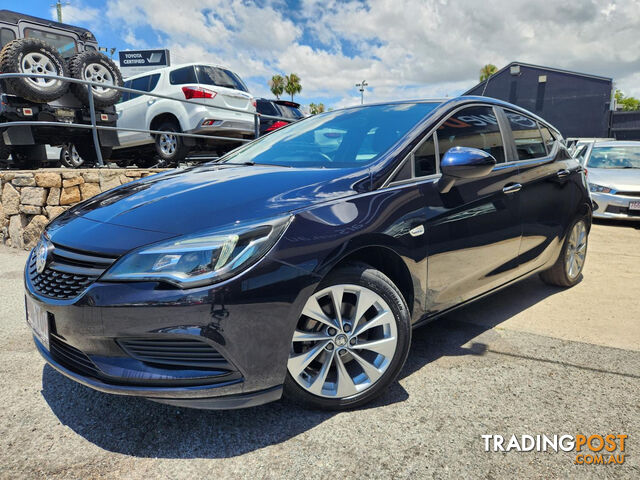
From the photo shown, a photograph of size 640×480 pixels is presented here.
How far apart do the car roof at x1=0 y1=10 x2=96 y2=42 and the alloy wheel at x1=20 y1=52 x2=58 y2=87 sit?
9.40ft

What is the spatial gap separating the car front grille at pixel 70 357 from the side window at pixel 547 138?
3514 mm

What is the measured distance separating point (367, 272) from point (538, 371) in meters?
1.24

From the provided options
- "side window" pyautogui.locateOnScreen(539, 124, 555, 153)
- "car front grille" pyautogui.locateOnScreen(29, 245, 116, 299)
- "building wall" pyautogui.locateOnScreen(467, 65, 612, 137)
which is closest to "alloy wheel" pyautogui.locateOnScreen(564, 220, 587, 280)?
"side window" pyautogui.locateOnScreen(539, 124, 555, 153)

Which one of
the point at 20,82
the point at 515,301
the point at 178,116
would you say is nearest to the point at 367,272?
the point at 515,301

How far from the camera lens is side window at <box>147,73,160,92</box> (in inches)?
332

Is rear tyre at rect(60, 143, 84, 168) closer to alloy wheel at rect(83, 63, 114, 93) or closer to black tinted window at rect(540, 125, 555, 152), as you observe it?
alloy wheel at rect(83, 63, 114, 93)

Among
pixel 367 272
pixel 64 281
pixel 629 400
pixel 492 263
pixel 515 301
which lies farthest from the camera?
pixel 515 301

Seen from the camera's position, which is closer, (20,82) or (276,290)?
(276,290)

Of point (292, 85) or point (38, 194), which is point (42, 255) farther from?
point (292, 85)

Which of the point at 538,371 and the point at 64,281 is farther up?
the point at 64,281

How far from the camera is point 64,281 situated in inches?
77.5

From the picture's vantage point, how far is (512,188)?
3.10 metres

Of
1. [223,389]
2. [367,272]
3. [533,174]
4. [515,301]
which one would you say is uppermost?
[533,174]

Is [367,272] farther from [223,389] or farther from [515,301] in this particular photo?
[515,301]
